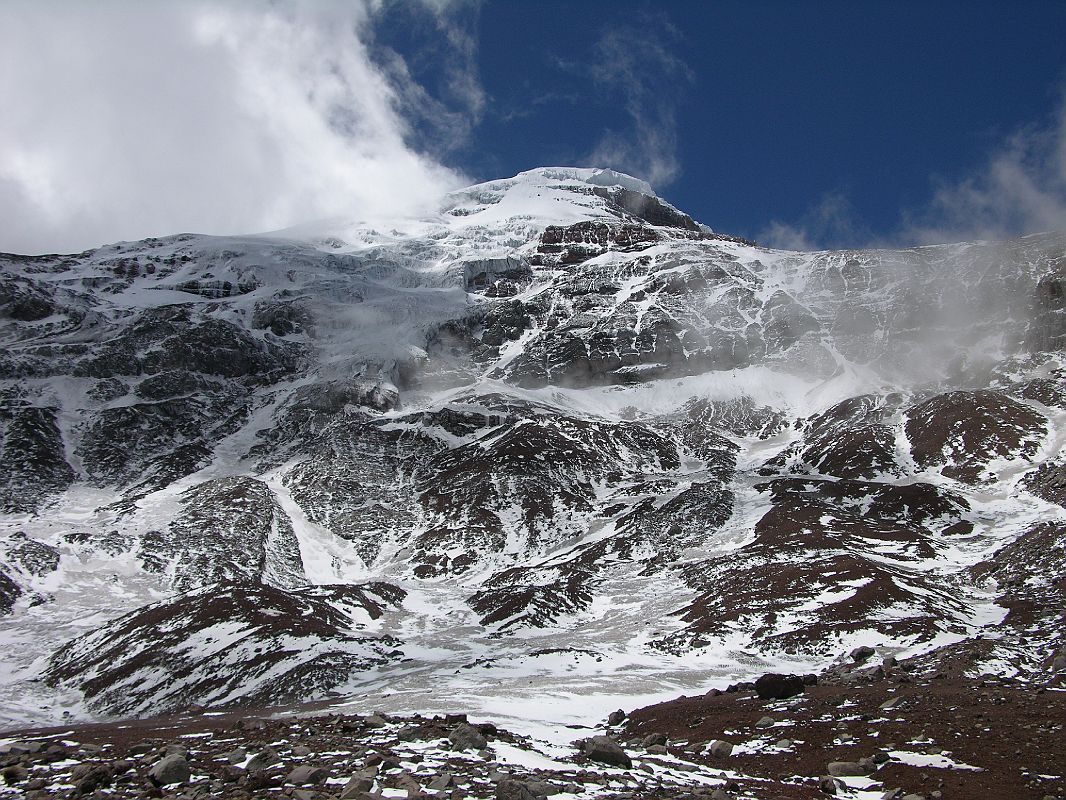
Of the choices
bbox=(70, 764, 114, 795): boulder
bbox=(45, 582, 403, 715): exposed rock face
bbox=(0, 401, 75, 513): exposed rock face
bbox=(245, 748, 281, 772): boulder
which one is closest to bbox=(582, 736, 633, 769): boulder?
bbox=(245, 748, 281, 772): boulder

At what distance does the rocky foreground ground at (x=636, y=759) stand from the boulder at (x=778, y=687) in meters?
5.07

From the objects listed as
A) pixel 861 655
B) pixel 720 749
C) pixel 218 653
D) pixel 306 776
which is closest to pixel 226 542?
pixel 218 653

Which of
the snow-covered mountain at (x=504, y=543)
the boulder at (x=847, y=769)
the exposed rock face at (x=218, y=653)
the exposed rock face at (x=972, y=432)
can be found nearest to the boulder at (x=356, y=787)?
the boulder at (x=847, y=769)

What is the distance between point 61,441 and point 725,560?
510 feet

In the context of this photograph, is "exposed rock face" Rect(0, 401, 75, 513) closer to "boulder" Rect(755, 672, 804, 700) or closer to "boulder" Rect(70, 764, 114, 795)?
"boulder" Rect(70, 764, 114, 795)

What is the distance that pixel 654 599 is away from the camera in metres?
99.6

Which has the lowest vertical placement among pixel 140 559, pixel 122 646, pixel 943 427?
pixel 122 646

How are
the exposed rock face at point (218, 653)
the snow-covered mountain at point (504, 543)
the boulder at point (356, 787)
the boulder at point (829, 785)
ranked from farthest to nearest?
the snow-covered mountain at point (504, 543) < the exposed rock face at point (218, 653) < the boulder at point (829, 785) < the boulder at point (356, 787)

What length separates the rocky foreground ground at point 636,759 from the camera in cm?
1761

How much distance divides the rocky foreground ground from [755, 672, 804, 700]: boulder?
507cm

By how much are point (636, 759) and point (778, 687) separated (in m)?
18.9

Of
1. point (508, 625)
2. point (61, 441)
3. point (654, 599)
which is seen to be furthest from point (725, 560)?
point (61, 441)

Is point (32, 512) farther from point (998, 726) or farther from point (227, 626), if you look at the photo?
point (998, 726)

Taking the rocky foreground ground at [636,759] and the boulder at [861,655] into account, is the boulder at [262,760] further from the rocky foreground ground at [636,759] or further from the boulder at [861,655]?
the boulder at [861,655]
